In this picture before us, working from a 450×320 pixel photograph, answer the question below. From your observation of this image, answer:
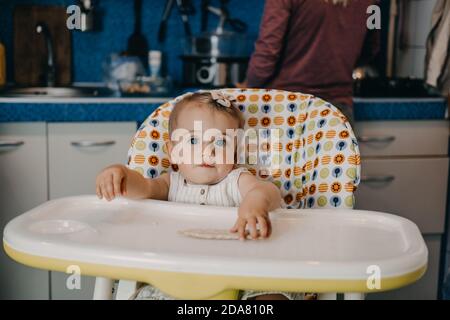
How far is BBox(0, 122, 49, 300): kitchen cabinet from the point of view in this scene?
216cm

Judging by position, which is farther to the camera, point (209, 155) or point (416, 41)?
point (416, 41)

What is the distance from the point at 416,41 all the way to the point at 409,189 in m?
0.71

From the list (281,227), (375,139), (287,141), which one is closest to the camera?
(281,227)

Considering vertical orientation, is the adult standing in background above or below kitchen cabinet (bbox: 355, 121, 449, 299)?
above

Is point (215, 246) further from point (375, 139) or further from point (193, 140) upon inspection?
point (375, 139)

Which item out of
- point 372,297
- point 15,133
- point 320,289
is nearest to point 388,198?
point 372,297

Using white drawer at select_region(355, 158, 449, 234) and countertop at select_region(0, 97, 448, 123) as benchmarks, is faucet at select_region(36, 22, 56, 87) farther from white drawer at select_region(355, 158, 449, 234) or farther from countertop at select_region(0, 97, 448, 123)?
white drawer at select_region(355, 158, 449, 234)

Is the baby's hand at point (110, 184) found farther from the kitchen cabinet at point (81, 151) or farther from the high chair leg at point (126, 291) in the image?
the kitchen cabinet at point (81, 151)

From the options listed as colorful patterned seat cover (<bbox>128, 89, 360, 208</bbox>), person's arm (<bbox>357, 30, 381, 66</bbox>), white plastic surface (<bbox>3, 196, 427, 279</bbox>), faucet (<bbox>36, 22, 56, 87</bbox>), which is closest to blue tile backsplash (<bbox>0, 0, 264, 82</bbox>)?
faucet (<bbox>36, 22, 56, 87</bbox>)

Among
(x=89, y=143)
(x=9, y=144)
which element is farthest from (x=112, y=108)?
(x=9, y=144)

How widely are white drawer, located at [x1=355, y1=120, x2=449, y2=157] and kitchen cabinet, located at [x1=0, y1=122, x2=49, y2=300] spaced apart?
3.76 feet

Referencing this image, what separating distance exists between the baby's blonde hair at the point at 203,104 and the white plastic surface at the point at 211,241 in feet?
0.77

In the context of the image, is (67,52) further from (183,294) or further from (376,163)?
(183,294)

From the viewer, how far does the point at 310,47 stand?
2.06 m
